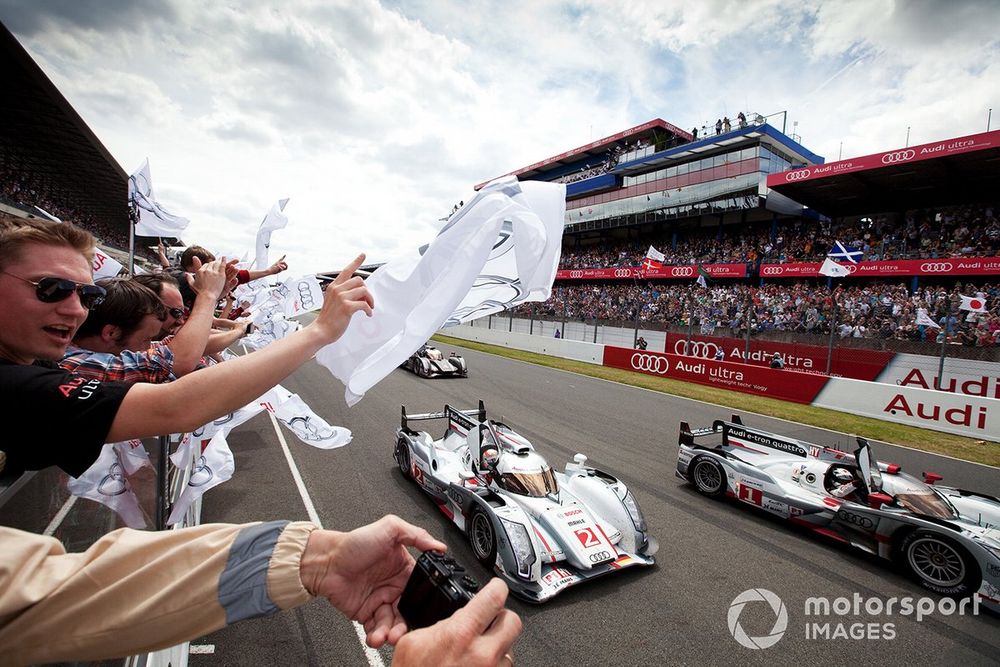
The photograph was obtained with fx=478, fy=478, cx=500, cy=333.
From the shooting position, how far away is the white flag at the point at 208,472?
315 centimetres

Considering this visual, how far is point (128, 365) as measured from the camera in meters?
2.05

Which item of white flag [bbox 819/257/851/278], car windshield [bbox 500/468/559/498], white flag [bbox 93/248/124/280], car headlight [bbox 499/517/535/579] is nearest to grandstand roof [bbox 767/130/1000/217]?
white flag [bbox 819/257/851/278]

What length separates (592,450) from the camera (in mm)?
8016

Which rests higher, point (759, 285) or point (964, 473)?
point (759, 285)

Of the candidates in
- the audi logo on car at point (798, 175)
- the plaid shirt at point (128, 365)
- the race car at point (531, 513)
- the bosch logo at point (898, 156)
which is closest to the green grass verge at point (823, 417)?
the race car at point (531, 513)

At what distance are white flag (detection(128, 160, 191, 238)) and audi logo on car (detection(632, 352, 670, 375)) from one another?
1582 centimetres

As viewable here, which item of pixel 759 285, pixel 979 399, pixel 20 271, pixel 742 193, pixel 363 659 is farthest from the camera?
pixel 742 193

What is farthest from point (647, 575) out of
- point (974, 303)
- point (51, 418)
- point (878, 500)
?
point (974, 303)

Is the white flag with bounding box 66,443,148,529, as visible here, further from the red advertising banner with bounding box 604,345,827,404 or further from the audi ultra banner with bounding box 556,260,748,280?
the audi ultra banner with bounding box 556,260,748,280

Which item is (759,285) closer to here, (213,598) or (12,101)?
(213,598)

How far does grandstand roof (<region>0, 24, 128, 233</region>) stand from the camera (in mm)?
13570

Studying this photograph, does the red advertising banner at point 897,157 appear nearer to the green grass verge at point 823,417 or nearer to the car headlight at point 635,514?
the green grass verge at point 823,417

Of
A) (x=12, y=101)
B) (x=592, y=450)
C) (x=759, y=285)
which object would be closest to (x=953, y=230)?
(x=759, y=285)

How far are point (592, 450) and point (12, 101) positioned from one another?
2092 cm
